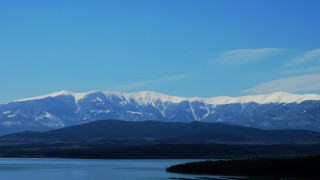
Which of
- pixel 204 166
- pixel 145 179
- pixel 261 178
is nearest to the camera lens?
pixel 261 178

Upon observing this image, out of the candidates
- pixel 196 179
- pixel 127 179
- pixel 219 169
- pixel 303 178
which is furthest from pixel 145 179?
pixel 303 178

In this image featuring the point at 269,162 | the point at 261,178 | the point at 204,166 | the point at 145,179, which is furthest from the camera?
the point at 204,166

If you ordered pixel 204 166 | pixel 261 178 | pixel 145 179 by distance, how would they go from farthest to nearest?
pixel 204 166 < pixel 145 179 < pixel 261 178

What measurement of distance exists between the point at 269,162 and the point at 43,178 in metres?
57.2

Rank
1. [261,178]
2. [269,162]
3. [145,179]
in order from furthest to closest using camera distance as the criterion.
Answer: [269,162]
[145,179]
[261,178]

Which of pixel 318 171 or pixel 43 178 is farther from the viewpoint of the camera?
pixel 43 178

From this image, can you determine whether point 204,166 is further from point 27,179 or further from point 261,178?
point 27,179

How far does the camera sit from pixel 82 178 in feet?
480

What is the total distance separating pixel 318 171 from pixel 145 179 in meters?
39.9

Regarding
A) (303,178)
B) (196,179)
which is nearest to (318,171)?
(303,178)

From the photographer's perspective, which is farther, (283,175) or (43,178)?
(43,178)

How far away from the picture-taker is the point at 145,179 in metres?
138

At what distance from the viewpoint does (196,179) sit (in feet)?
423

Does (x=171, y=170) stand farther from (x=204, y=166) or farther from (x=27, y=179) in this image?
(x=27, y=179)
